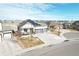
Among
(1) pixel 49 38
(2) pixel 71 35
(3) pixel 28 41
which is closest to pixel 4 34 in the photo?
(3) pixel 28 41

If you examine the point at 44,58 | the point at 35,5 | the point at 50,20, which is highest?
the point at 35,5

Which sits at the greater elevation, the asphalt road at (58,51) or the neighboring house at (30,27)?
the neighboring house at (30,27)

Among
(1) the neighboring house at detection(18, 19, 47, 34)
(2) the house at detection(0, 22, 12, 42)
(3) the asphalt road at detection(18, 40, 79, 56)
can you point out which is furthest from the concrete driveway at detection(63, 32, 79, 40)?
(2) the house at detection(0, 22, 12, 42)

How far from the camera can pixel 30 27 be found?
204 centimetres

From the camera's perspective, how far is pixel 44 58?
2033 millimetres

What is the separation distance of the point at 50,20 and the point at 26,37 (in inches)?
9.8

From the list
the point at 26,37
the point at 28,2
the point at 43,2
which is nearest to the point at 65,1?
the point at 43,2

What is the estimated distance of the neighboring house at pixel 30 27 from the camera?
203 centimetres

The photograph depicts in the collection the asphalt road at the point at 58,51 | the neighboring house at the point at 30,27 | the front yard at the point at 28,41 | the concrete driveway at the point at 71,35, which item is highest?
the neighboring house at the point at 30,27

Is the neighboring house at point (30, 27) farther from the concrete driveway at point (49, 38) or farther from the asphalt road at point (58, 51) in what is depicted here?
the asphalt road at point (58, 51)

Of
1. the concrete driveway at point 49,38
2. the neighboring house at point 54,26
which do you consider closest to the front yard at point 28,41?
the concrete driveway at point 49,38

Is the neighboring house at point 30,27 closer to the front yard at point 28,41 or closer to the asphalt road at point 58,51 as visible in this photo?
the front yard at point 28,41

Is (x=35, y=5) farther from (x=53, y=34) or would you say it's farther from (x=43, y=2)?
(x=53, y=34)

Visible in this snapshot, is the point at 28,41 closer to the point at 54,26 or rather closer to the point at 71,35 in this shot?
the point at 54,26
